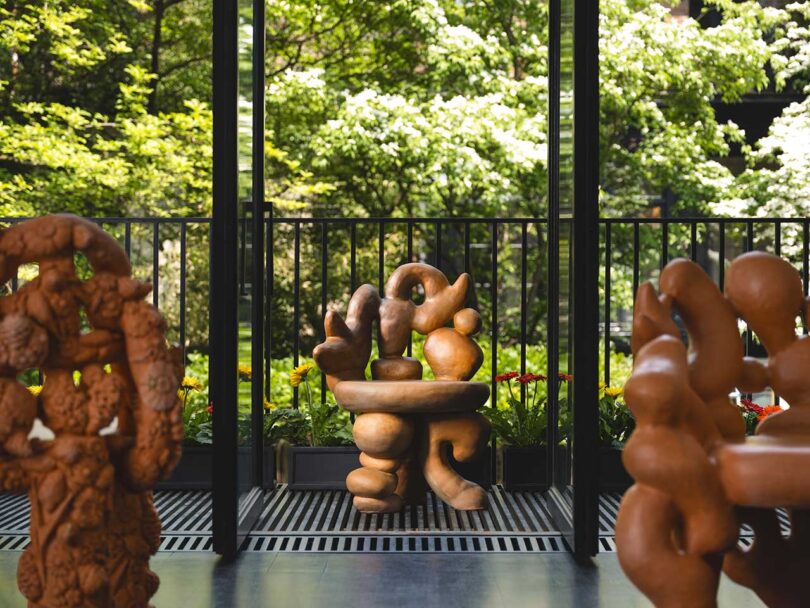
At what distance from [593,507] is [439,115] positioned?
5.54 meters

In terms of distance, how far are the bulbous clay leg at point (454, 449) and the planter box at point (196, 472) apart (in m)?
0.75

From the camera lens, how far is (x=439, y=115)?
7.66m

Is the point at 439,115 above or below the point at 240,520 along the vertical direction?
above

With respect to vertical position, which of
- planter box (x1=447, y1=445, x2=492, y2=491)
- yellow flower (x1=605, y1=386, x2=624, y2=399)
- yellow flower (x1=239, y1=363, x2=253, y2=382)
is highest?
yellow flower (x1=239, y1=363, x2=253, y2=382)

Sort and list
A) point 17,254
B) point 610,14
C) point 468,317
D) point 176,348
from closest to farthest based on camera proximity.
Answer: point 17,254 → point 176,348 → point 468,317 → point 610,14

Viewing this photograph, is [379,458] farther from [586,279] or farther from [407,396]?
[586,279]

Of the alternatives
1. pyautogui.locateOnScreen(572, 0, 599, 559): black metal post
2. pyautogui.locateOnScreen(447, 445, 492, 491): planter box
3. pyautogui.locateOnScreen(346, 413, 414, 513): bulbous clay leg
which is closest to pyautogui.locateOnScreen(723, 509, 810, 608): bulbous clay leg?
pyautogui.locateOnScreen(572, 0, 599, 559): black metal post

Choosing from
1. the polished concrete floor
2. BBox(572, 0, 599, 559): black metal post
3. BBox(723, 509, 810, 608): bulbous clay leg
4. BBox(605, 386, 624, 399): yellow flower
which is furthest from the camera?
BBox(605, 386, 624, 399): yellow flower

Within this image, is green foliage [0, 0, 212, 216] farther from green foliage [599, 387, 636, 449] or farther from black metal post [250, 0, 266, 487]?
green foliage [599, 387, 636, 449]

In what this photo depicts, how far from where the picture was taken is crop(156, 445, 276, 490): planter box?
3533 millimetres

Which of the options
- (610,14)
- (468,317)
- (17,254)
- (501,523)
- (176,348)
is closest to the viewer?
(17,254)

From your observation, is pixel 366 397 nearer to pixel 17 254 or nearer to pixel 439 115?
pixel 17 254

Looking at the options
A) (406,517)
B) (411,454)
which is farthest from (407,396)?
(406,517)

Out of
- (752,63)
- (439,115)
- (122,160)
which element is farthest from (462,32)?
(122,160)
